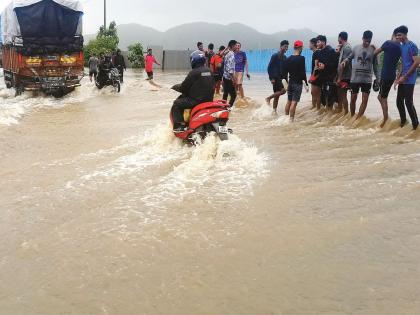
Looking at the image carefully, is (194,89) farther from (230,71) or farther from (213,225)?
(230,71)

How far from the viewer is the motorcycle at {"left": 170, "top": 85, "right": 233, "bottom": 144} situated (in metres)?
6.73

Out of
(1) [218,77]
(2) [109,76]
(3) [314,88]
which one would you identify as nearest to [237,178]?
(3) [314,88]

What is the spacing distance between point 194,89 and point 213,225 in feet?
11.1

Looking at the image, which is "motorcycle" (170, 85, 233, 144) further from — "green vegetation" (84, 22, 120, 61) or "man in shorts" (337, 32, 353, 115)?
"green vegetation" (84, 22, 120, 61)

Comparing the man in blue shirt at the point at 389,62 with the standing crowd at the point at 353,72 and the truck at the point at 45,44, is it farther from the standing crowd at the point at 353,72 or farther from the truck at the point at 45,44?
the truck at the point at 45,44

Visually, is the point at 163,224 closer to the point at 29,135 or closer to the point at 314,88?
the point at 29,135

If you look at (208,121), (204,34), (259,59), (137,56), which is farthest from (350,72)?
(204,34)

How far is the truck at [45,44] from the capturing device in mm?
14453

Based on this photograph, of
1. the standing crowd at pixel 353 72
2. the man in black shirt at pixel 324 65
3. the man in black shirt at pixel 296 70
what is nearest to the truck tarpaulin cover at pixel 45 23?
the standing crowd at pixel 353 72

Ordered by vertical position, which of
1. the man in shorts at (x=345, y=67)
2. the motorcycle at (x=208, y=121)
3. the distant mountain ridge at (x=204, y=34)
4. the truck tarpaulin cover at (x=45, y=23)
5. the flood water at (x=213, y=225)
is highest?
the distant mountain ridge at (x=204, y=34)

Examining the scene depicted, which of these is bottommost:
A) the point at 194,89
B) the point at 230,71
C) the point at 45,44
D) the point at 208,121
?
the point at 208,121

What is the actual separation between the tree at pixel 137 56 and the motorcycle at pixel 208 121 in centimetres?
3042

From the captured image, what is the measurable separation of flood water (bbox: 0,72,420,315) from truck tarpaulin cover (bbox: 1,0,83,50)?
783 cm

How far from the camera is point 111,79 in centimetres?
1631
